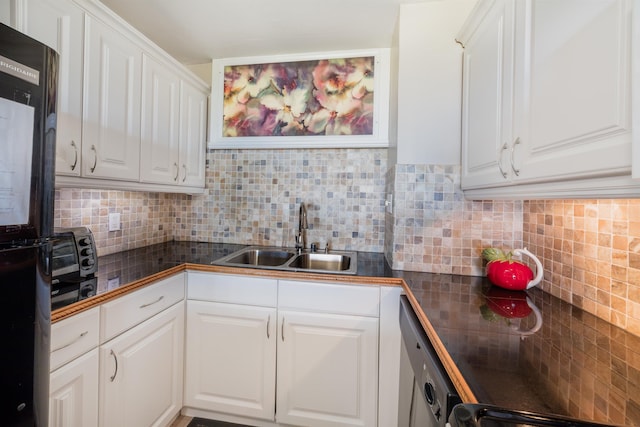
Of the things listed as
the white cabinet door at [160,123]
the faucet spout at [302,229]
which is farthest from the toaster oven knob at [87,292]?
the faucet spout at [302,229]

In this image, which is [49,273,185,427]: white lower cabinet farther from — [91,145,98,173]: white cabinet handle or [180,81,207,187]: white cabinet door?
[180,81,207,187]: white cabinet door

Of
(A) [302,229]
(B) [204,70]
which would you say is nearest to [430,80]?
(A) [302,229]

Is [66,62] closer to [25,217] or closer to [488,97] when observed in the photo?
[25,217]

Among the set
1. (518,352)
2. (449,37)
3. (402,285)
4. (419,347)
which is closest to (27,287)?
(419,347)

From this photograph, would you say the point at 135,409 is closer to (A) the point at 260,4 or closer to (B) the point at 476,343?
(B) the point at 476,343

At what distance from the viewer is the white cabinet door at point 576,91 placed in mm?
622

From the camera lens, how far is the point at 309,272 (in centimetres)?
149

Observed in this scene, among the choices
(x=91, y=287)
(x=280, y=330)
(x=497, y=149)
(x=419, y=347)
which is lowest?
(x=280, y=330)

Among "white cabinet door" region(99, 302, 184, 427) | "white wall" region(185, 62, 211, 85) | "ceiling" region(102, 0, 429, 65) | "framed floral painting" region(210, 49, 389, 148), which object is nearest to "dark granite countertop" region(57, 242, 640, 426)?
"white cabinet door" region(99, 302, 184, 427)

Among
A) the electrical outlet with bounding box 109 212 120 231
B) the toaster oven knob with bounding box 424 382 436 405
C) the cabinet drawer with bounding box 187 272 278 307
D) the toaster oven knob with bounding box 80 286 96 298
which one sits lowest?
the toaster oven knob with bounding box 424 382 436 405

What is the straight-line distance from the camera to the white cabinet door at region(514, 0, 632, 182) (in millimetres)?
622

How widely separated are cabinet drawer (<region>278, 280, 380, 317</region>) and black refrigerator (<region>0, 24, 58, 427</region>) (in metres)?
0.97

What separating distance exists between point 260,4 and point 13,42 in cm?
139

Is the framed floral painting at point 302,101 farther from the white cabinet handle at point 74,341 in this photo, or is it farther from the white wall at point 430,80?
the white cabinet handle at point 74,341
